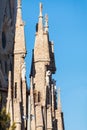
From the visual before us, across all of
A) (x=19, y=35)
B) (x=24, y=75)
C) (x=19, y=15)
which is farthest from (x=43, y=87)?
(x=19, y=15)

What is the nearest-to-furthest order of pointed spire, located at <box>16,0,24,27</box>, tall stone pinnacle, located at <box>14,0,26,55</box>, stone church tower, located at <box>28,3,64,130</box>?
stone church tower, located at <box>28,3,64,130</box>
tall stone pinnacle, located at <box>14,0,26,55</box>
pointed spire, located at <box>16,0,24,27</box>

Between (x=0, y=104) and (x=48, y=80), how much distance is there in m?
5.34

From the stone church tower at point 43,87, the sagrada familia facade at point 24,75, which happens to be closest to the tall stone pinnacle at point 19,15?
the sagrada familia facade at point 24,75

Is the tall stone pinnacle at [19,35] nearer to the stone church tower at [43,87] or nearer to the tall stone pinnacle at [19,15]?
the tall stone pinnacle at [19,15]

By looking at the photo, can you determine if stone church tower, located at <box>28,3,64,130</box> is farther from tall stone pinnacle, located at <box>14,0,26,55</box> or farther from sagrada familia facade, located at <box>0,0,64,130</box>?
tall stone pinnacle, located at <box>14,0,26,55</box>

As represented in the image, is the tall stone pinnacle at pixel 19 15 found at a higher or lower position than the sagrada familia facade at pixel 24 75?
higher

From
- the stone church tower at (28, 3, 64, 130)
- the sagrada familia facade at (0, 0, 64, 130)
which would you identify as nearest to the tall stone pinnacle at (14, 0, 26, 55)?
the sagrada familia facade at (0, 0, 64, 130)

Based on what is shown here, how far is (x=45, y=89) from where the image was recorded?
49.1 meters

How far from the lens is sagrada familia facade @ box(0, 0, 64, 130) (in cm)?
4647

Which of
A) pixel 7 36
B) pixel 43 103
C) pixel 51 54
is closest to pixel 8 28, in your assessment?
pixel 7 36

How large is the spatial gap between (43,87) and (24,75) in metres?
2.02

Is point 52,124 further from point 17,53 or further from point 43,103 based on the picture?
point 17,53

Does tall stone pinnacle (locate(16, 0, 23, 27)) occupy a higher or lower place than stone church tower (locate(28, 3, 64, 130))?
higher

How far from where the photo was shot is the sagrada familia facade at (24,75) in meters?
46.5
